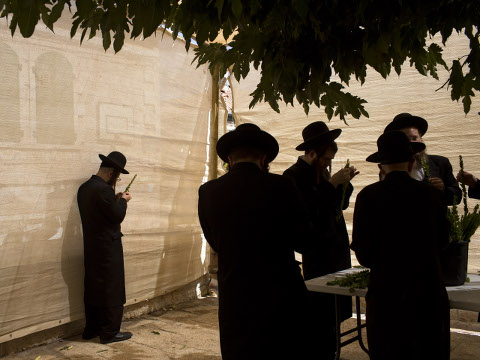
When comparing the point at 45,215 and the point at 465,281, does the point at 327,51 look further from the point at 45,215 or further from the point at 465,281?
the point at 45,215

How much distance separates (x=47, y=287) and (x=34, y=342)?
1.82 ft

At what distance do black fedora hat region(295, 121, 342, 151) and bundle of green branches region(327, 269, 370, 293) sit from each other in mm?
954

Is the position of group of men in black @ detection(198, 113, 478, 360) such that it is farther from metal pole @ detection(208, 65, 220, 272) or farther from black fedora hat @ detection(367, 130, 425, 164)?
metal pole @ detection(208, 65, 220, 272)

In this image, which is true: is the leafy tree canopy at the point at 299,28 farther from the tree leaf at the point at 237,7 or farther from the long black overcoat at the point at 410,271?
the long black overcoat at the point at 410,271

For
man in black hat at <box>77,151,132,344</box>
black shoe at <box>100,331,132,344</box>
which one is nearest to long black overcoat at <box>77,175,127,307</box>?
man in black hat at <box>77,151,132,344</box>

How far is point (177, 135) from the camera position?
5.88m

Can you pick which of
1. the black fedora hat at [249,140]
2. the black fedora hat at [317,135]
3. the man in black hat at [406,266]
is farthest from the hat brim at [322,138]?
the black fedora hat at [249,140]

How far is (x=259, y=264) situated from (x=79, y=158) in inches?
124

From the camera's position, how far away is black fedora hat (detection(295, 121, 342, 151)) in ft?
10.8

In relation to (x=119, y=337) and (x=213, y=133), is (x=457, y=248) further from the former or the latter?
(x=213, y=133)

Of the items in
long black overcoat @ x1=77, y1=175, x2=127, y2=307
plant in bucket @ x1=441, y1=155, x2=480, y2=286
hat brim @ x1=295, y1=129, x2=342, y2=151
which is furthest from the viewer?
long black overcoat @ x1=77, y1=175, x2=127, y2=307

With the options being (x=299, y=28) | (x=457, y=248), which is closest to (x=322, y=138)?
(x=457, y=248)

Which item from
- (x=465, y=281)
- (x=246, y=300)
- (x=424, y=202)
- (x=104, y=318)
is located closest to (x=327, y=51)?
(x=424, y=202)

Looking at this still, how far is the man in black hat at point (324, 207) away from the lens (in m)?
3.20
